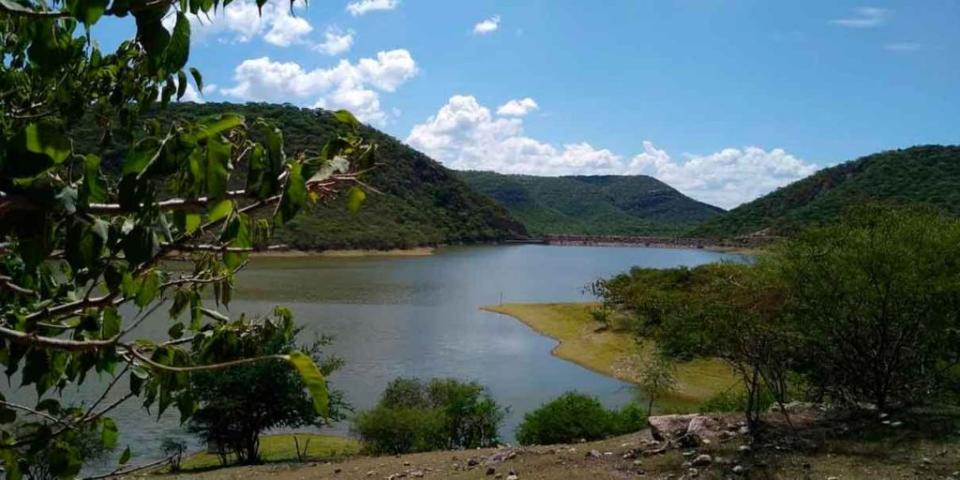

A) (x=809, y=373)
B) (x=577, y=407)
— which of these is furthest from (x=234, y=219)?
(x=577, y=407)

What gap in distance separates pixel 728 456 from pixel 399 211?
10855 centimetres

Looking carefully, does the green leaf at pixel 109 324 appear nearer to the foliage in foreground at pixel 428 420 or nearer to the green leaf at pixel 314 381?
the green leaf at pixel 314 381

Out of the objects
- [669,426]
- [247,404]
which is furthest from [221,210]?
[247,404]

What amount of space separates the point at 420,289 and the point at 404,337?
70.8 feet

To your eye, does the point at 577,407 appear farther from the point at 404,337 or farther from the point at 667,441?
the point at 404,337

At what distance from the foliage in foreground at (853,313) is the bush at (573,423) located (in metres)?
4.13

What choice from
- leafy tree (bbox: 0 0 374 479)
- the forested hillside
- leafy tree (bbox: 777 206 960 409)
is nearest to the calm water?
leafy tree (bbox: 0 0 374 479)

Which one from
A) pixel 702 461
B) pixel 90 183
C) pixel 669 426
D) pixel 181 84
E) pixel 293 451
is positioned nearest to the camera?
pixel 90 183

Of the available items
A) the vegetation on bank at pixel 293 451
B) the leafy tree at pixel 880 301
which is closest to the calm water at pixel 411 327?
the vegetation on bank at pixel 293 451

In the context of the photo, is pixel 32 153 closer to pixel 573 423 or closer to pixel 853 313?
pixel 853 313

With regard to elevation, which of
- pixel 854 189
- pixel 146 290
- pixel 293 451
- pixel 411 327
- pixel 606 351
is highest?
pixel 854 189

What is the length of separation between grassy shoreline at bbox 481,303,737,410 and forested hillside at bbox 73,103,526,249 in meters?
29.2

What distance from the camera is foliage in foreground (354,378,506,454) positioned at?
1802 cm

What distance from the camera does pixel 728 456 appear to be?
35.3 ft
